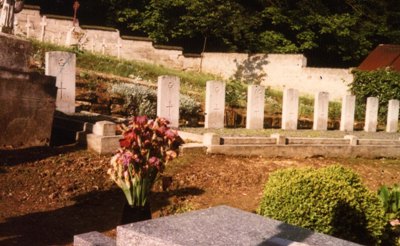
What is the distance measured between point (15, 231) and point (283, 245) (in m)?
3.84

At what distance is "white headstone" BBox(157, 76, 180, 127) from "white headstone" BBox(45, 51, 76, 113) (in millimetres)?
2103

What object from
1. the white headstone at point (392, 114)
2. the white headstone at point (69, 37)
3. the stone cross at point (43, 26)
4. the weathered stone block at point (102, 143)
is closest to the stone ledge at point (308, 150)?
the weathered stone block at point (102, 143)

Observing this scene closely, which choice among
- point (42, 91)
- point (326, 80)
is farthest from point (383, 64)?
point (42, 91)

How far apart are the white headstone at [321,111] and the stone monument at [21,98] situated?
9445 millimetres

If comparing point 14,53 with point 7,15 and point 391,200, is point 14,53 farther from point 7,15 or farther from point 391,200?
point 391,200

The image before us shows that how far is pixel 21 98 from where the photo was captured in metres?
8.61

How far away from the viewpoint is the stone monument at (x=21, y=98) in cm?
848

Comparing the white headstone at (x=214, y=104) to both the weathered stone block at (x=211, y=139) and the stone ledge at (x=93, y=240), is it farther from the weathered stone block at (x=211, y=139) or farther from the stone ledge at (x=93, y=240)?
the stone ledge at (x=93, y=240)

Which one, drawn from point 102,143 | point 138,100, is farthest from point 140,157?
point 138,100

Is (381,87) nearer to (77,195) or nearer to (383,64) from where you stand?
(383,64)

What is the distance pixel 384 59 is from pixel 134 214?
915 inches

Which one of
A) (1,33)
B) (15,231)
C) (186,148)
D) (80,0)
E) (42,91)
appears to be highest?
(80,0)

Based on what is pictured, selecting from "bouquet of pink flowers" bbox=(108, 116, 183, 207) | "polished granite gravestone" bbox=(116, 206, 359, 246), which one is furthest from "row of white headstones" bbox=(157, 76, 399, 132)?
"polished granite gravestone" bbox=(116, 206, 359, 246)

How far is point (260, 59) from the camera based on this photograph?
2705cm
